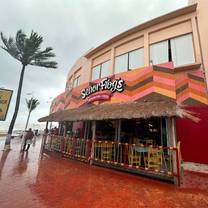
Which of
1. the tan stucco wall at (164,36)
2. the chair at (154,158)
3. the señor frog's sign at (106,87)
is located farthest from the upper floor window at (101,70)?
the chair at (154,158)

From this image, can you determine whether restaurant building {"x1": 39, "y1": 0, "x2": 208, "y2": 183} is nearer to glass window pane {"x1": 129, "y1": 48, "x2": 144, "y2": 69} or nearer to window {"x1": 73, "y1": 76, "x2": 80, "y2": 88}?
glass window pane {"x1": 129, "y1": 48, "x2": 144, "y2": 69}

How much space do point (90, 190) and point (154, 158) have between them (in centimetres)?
323

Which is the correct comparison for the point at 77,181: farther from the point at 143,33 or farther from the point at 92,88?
the point at 143,33

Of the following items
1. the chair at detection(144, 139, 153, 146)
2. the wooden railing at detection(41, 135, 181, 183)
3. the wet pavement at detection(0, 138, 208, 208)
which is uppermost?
the chair at detection(144, 139, 153, 146)

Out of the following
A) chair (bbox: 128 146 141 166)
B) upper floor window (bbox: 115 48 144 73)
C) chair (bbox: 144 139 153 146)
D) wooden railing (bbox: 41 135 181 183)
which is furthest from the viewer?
upper floor window (bbox: 115 48 144 73)

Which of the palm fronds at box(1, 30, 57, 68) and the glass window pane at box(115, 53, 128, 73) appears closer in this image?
the glass window pane at box(115, 53, 128, 73)

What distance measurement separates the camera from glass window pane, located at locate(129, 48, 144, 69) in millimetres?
12914

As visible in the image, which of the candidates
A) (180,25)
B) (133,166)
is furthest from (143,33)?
(133,166)

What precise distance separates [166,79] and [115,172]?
18.1 feet

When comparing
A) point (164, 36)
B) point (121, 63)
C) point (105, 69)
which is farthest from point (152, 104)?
point (105, 69)

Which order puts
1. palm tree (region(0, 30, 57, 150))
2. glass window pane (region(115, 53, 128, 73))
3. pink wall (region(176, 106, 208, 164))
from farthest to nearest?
palm tree (region(0, 30, 57, 150)) < glass window pane (region(115, 53, 128, 73)) < pink wall (region(176, 106, 208, 164))

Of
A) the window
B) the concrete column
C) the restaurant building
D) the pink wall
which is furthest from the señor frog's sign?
the window

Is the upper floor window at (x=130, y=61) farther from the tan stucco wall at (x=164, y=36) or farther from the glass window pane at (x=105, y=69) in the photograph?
the glass window pane at (x=105, y=69)

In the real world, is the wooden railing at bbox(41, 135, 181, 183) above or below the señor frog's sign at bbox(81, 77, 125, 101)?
below
